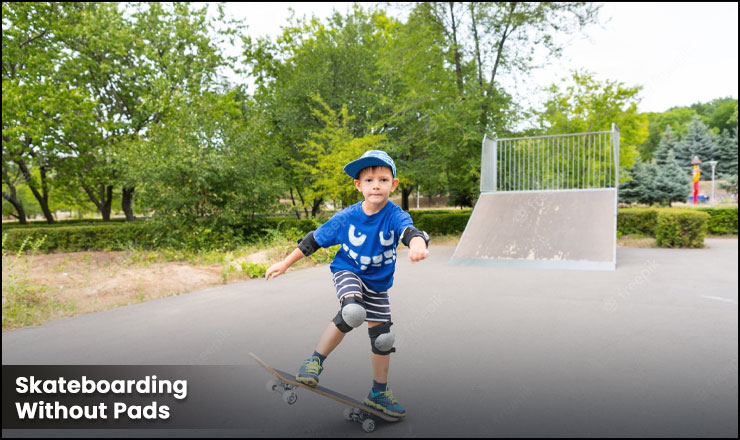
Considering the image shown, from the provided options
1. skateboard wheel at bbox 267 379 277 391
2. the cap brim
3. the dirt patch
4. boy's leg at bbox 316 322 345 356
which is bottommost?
the dirt patch

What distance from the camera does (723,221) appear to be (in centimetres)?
1455

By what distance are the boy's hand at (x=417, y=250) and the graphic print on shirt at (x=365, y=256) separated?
0.23 meters

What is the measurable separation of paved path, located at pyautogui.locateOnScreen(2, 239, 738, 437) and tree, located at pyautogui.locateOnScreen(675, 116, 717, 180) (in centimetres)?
4389

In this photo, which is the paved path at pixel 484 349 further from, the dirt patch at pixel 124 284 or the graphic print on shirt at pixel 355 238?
the graphic print on shirt at pixel 355 238

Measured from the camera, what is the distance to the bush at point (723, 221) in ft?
47.3

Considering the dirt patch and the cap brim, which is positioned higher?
the cap brim

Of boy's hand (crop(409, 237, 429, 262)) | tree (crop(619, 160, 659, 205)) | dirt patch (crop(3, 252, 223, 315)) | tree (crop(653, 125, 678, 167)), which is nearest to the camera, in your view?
boy's hand (crop(409, 237, 429, 262))

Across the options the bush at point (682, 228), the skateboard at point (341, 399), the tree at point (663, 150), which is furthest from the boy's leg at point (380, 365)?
the tree at point (663, 150)

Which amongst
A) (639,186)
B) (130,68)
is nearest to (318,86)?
(130,68)

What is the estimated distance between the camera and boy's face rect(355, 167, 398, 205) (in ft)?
7.57

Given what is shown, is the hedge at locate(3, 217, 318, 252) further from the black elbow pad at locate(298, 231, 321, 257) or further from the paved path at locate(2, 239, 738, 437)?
the black elbow pad at locate(298, 231, 321, 257)

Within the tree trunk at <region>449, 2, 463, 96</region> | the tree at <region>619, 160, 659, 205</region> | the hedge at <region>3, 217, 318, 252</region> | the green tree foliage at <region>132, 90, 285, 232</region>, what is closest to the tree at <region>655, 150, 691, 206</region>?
the tree at <region>619, 160, 659, 205</region>

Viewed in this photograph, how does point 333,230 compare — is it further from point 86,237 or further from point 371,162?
point 86,237

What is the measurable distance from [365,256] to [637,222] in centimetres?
1461
